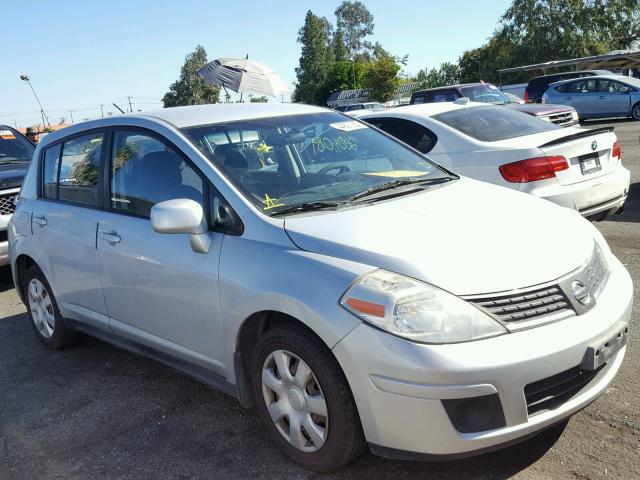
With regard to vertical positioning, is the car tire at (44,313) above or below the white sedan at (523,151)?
below

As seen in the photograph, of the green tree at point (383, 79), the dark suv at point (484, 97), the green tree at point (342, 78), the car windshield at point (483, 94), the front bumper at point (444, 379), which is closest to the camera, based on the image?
the front bumper at point (444, 379)

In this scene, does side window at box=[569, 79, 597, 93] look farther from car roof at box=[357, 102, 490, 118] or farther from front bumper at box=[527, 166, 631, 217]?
front bumper at box=[527, 166, 631, 217]

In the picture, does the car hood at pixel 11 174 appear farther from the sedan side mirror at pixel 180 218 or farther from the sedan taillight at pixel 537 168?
the sedan taillight at pixel 537 168

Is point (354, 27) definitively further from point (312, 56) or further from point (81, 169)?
point (81, 169)

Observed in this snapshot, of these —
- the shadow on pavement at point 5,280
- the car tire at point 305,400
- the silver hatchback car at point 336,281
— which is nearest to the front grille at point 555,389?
the silver hatchback car at point 336,281

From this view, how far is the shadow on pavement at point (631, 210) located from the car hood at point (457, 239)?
452cm

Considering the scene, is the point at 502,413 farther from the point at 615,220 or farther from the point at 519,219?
the point at 615,220

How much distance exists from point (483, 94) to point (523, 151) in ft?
41.3

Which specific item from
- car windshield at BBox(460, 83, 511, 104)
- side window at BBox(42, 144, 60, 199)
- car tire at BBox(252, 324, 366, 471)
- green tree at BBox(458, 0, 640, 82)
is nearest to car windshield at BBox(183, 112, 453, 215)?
car tire at BBox(252, 324, 366, 471)

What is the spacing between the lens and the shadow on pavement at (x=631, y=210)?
24.9 ft

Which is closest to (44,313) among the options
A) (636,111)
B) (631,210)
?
(631,210)

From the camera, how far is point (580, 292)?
2.82 meters

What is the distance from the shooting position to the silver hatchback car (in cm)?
258

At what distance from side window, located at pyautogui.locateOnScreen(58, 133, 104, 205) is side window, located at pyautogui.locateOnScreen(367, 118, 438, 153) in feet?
11.3
